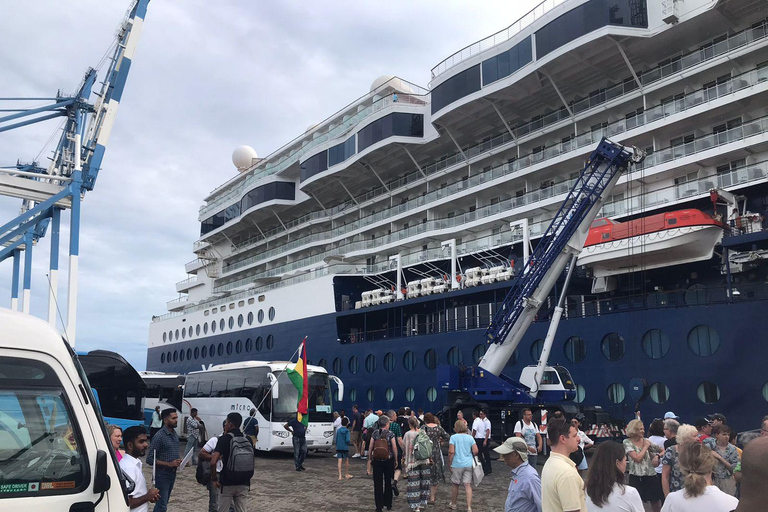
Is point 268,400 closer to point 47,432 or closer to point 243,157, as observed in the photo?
point 47,432

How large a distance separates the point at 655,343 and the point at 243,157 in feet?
121

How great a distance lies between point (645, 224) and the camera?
18078 mm

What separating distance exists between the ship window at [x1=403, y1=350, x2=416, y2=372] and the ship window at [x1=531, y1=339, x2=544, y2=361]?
541 centimetres

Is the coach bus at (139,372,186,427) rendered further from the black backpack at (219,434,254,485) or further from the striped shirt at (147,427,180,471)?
the black backpack at (219,434,254,485)

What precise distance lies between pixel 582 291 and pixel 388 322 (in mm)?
9368

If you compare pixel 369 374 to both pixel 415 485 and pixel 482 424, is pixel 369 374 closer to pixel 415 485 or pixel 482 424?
pixel 482 424

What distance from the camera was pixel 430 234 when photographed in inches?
1058

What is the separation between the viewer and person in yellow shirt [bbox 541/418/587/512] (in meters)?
4.14

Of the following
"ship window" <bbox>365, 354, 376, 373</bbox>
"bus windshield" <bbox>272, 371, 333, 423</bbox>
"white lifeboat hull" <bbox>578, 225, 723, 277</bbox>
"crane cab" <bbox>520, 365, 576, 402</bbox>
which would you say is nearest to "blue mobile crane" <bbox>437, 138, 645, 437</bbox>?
"crane cab" <bbox>520, 365, 576, 402</bbox>

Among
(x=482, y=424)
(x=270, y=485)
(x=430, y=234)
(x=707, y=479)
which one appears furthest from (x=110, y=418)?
(x=707, y=479)

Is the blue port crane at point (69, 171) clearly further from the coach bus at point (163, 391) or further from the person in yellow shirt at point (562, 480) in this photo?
the person in yellow shirt at point (562, 480)

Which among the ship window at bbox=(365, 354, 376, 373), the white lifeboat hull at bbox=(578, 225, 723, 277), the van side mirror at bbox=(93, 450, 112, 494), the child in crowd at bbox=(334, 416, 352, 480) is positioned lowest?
the child in crowd at bbox=(334, 416, 352, 480)

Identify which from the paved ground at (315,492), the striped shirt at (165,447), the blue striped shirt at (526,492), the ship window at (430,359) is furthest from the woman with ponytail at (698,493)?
the ship window at (430,359)

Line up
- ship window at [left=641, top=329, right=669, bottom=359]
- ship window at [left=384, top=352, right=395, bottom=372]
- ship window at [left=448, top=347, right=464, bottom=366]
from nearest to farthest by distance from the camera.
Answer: ship window at [left=641, top=329, right=669, bottom=359]
ship window at [left=448, top=347, right=464, bottom=366]
ship window at [left=384, top=352, right=395, bottom=372]
